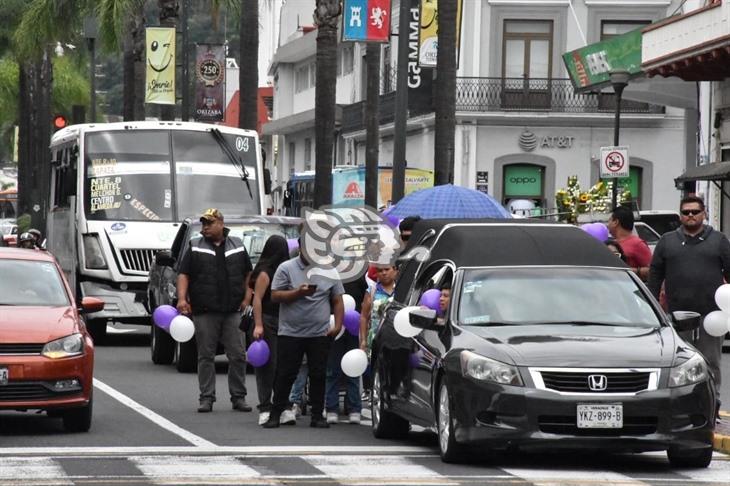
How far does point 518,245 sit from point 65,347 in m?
3.71

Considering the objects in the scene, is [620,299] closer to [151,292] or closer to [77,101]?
[151,292]

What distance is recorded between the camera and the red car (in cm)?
1421

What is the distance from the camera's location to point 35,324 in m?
14.6

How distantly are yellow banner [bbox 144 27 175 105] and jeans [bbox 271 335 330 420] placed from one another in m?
29.2

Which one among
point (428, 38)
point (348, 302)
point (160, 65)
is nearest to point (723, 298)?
point (348, 302)

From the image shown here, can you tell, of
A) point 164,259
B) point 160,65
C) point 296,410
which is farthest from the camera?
point 160,65

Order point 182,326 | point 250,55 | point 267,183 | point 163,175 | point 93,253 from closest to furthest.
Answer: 1. point 182,326
2. point 93,253
3. point 163,175
4. point 267,183
5. point 250,55

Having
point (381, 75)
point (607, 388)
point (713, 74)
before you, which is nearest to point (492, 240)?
point (607, 388)

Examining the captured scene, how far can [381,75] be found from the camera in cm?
5684

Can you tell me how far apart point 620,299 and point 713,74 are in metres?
24.0

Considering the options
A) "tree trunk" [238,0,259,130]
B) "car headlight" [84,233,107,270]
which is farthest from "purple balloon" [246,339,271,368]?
"tree trunk" [238,0,259,130]

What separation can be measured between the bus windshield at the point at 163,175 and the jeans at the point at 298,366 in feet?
38.5

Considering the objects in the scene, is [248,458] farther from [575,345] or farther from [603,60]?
[603,60]

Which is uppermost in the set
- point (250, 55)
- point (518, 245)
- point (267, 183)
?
point (250, 55)
